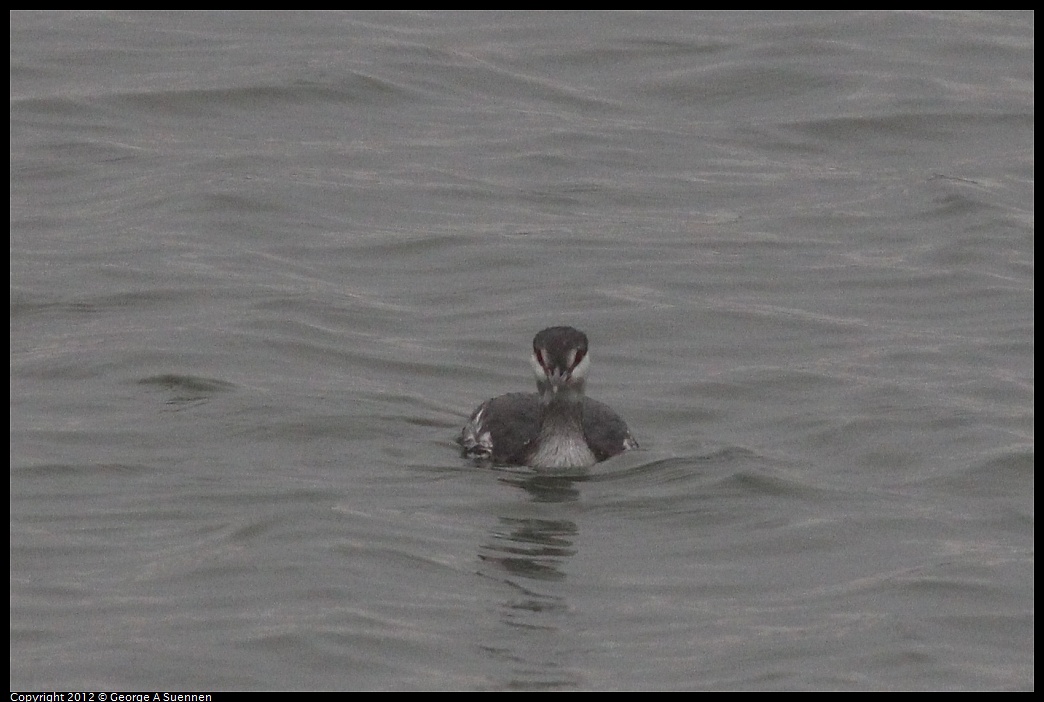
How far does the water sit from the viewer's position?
13.2 m

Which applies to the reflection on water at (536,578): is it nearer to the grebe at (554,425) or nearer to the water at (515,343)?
the water at (515,343)

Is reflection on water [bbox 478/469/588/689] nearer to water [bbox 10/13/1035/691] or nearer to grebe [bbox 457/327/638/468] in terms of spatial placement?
water [bbox 10/13/1035/691]

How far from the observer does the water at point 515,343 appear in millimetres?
13203

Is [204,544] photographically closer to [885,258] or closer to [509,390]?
[509,390]

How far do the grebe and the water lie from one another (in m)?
0.18

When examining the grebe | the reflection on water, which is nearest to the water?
the reflection on water

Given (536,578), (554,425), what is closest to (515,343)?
(554,425)

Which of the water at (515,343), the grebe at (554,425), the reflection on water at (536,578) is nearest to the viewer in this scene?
the reflection on water at (536,578)

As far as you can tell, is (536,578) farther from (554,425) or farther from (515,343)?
(515,343)

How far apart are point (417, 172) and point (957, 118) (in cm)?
728

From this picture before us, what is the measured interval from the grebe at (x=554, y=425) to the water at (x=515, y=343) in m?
0.18

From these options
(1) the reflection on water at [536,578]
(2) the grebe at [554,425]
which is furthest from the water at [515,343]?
(2) the grebe at [554,425]

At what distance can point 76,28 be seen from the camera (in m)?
31.0
